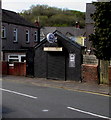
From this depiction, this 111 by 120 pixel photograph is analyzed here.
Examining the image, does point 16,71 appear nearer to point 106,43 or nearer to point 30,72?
point 30,72

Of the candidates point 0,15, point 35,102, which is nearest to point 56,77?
point 35,102

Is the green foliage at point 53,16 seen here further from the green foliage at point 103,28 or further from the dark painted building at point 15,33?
the green foliage at point 103,28

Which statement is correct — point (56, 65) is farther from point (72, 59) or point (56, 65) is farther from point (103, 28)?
point (103, 28)

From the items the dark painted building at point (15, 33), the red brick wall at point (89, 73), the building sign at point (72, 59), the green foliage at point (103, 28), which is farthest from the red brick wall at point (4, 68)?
the green foliage at point (103, 28)

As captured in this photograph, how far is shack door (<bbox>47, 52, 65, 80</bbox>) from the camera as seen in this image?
21.1m

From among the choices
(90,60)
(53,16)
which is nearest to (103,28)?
(90,60)

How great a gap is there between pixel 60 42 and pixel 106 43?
213 inches

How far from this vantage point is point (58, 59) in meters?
21.3

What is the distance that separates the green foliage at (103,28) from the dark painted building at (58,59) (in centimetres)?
312

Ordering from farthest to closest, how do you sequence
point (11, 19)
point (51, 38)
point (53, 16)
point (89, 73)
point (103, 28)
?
point (53, 16), point (11, 19), point (51, 38), point (89, 73), point (103, 28)

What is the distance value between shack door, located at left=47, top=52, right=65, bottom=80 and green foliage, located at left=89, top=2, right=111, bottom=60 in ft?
14.8

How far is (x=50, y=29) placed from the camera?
85.4 m

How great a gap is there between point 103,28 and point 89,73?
386 centimetres

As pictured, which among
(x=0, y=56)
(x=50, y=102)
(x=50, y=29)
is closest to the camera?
(x=50, y=102)
